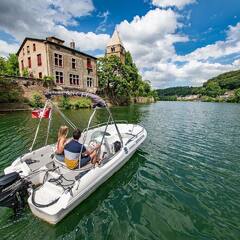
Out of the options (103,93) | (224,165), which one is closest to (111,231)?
(224,165)

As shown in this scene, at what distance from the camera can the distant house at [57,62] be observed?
107 feet

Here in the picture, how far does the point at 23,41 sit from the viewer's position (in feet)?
115

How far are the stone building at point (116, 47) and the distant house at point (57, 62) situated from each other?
104 ft

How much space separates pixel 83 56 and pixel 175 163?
35.6m

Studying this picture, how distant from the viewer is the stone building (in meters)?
69.8

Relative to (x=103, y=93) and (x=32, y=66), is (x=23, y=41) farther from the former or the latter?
(x=103, y=93)

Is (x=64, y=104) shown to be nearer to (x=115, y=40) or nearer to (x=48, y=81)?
(x=48, y=81)

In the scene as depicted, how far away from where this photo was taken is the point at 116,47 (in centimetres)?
7038

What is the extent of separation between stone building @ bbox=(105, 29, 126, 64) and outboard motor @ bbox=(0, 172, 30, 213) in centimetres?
6858

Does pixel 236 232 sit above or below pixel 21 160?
below

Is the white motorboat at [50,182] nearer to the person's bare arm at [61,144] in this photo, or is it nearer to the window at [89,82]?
the person's bare arm at [61,144]

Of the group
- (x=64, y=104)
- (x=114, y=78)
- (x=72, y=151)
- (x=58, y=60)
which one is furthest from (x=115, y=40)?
(x=72, y=151)

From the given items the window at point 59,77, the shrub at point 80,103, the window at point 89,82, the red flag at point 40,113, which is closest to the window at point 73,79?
the window at point 59,77

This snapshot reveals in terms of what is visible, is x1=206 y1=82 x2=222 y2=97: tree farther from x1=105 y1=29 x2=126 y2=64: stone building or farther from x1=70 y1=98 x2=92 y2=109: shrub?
x1=70 y1=98 x2=92 y2=109: shrub
